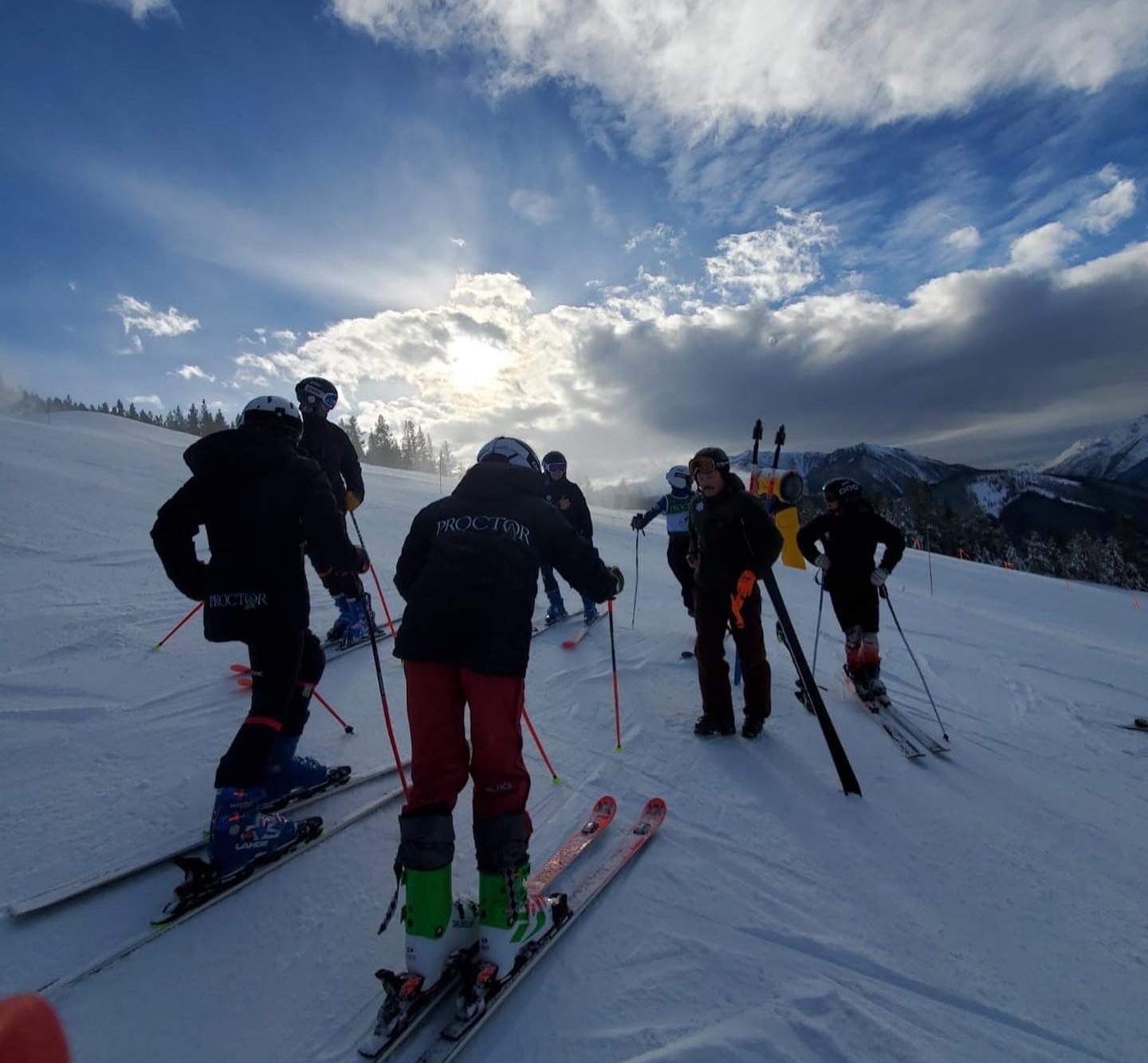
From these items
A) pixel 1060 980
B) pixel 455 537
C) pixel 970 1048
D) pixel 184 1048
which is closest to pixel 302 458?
pixel 455 537

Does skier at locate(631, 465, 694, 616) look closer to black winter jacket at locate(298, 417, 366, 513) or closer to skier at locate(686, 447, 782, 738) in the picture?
skier at locate(686, 447, 782, 738)

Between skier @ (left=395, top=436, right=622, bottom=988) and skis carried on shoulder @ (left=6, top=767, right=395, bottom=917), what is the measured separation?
1455 mm

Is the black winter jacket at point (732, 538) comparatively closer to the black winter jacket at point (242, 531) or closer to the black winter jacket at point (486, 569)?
the black winter jacket at point (486, 569)

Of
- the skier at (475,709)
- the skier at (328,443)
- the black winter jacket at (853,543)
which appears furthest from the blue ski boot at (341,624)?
the black winter jacket at (853,543)

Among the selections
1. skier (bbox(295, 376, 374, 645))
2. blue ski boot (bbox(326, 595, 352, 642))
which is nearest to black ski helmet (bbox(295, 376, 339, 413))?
skier (bbox(295, 376, 374, 645))

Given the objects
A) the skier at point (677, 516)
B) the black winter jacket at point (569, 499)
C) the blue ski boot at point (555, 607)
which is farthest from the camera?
the blue ski boot at point (555, 607)

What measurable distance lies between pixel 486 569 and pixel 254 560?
1.38 meters

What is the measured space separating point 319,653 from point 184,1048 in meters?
2.07

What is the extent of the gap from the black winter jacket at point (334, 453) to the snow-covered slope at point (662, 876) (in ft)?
6.52

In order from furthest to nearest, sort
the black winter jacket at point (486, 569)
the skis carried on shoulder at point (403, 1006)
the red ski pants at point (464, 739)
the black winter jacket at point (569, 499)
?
the black winter jacket at point (569, 499), the black winter jacket at point (486, 569), the red ski pants at point (464, 739), the skis carried on shoulder at point (403, 1006)

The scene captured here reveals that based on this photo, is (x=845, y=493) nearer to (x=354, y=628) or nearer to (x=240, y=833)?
(x=354, y=628)

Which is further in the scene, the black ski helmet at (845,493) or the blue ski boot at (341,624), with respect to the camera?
the blue ski boot at (341,624)

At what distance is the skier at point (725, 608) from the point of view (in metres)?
5.27

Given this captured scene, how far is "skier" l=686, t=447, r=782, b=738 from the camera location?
5.27m
